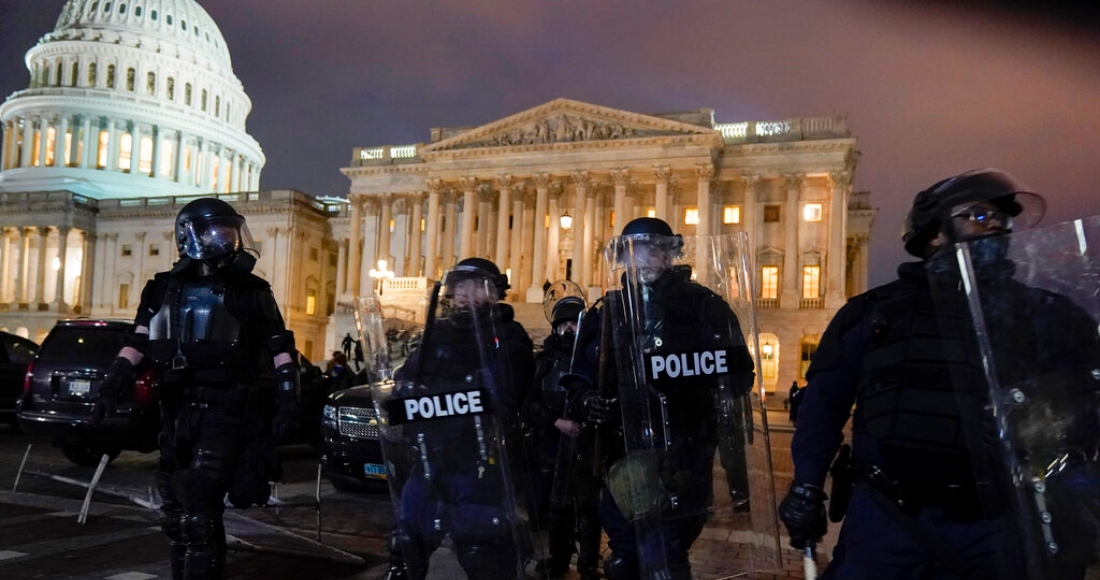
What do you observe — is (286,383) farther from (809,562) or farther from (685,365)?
(809,562)

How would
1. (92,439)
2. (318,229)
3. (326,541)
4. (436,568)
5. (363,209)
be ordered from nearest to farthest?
(436,568)
(326,541)
(92,439)
(363,209)
(318,229)

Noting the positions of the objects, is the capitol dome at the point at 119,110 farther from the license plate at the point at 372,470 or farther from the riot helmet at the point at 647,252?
the riot helmet at the point at 647,252

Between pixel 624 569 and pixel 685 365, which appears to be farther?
pixel 624 569

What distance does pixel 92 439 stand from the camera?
33.8 feet

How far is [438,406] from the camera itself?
403cm

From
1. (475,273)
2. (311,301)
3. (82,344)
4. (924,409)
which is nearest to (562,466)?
(475,273)

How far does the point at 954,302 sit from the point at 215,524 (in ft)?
12.7

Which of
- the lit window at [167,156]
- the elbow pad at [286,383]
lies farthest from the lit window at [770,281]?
the lit window at [167,156]

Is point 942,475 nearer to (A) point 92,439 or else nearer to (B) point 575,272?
(A) point 92,439

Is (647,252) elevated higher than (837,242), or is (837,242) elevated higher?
(837,242)

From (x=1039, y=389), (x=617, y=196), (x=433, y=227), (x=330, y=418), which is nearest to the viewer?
(x=1039, y=389)

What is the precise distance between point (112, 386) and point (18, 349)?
13353 mm

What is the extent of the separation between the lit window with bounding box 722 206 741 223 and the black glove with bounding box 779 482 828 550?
154 ft

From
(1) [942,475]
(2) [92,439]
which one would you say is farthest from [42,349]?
(1) [942,475]
